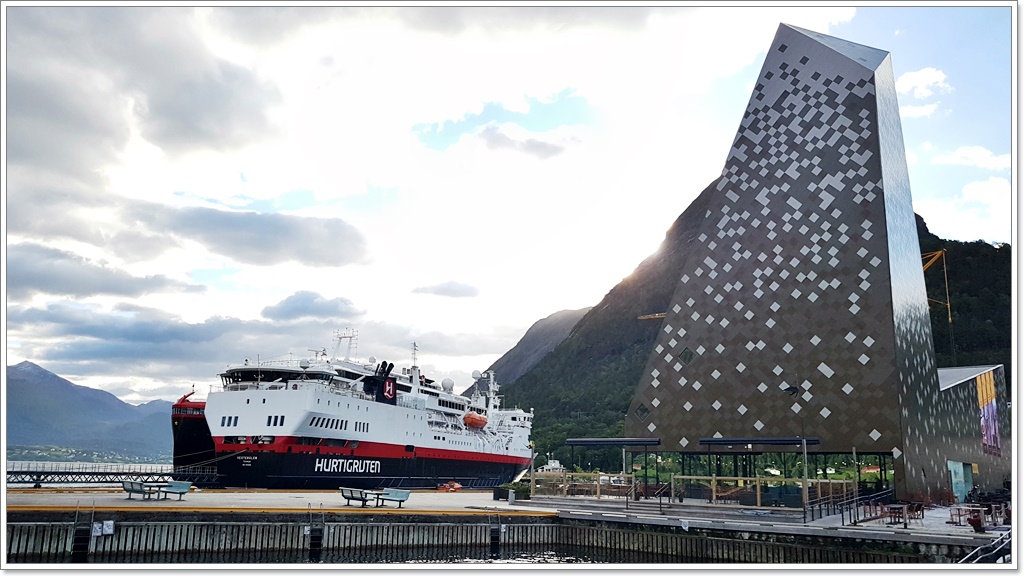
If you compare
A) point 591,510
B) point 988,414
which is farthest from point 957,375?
point 591,510

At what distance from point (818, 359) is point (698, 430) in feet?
24.0

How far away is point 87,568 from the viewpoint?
18312 millimetres

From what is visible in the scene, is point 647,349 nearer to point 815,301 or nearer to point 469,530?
point 815,301

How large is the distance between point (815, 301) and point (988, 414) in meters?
22.7

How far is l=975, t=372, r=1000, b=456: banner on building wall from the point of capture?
163 ft

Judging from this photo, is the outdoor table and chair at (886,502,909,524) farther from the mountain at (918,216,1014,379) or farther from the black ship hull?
the mountain at (918,216,1014,379)

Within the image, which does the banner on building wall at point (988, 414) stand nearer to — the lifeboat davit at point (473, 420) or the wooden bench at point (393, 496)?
the wooden bench at point (393, 496)

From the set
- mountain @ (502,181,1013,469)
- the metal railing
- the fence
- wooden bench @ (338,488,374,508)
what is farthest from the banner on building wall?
wooden bench @ (338,488,374,508)

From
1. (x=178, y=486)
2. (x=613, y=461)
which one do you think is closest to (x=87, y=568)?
(x=178, y=486)

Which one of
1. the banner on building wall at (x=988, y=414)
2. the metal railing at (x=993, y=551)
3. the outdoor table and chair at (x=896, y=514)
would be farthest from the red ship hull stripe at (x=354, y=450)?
the banner on building wall at (x=988, y=414)

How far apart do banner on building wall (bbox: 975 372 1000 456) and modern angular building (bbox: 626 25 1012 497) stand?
2.58 m

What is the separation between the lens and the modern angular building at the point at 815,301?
120 ft

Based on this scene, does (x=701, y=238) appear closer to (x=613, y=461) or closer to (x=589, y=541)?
(x=589, y=541)

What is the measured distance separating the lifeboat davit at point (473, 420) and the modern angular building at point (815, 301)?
2866 cm
